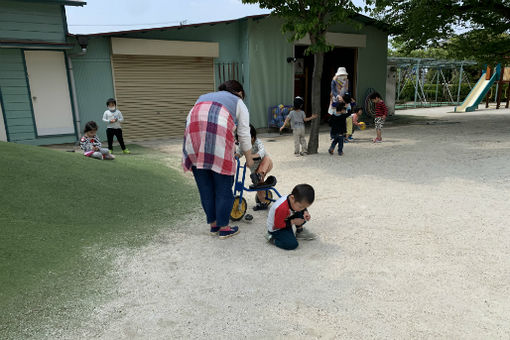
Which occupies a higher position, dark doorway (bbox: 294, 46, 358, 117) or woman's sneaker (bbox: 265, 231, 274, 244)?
dark doorway (bbox: 294, 46, 358, 117)

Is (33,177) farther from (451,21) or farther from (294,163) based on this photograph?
(451,21)

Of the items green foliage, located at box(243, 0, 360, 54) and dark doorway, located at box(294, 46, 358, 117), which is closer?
green foliage, located at box(243, 0, 360, 54)

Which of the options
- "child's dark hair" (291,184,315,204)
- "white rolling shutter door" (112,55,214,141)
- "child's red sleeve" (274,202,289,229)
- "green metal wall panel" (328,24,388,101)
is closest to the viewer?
"child's dark hair" (291,184,315,204)

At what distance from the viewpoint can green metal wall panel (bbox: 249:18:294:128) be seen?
1134 centimetres

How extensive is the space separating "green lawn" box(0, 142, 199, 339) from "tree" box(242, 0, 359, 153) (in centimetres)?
375

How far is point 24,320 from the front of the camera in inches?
92.5

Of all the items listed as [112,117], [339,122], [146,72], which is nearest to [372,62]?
[339,122]

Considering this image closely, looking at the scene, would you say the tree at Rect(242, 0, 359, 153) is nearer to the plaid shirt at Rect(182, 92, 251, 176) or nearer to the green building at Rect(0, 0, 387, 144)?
the green building at Rect(0, 0, 387, 144)

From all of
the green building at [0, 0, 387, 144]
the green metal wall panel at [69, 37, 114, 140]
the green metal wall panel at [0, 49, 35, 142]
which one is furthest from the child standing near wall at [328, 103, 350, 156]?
the green metal wall panel at [0, 49, 35, 142]

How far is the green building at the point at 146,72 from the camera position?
8.97 meters

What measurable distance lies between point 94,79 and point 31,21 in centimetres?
187

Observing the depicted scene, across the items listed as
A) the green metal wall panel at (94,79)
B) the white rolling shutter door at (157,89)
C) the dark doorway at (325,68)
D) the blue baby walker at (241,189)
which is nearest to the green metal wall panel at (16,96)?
the green metal wall panel at (94,79)

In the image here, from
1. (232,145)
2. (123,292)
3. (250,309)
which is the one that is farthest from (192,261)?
(232,145)

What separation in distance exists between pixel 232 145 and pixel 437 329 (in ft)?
7.13
